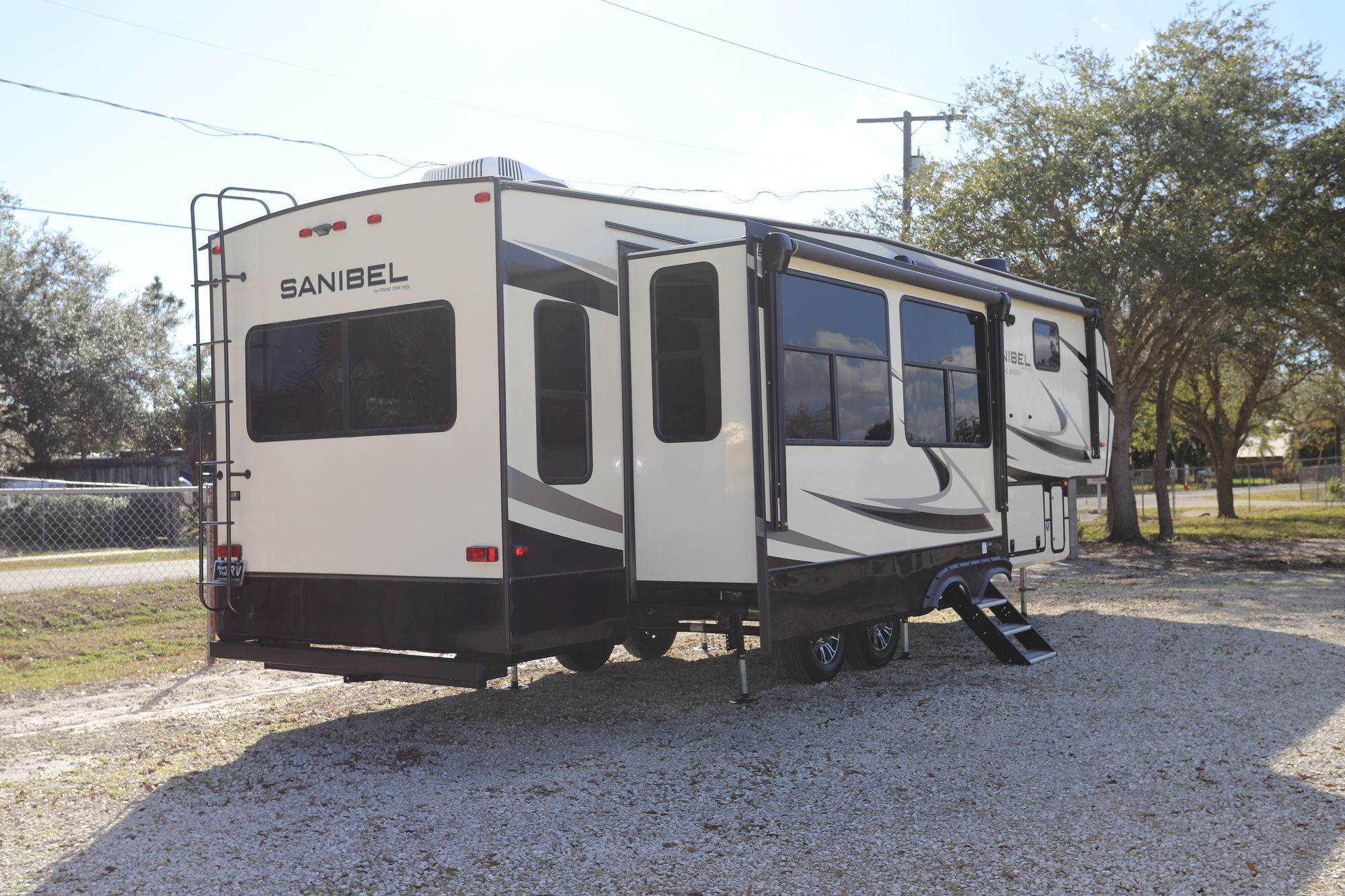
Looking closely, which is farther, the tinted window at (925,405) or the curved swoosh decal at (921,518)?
the tinted window at (925,405)

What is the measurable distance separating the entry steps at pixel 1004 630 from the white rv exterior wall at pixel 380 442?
4123 millimetres

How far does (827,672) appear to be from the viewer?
763cm

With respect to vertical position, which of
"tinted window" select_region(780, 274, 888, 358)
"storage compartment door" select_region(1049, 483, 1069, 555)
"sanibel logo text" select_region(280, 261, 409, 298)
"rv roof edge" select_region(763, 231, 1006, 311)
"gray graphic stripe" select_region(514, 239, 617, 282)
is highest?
"rv roof edge" select_region(763, 231, 1006, 311)

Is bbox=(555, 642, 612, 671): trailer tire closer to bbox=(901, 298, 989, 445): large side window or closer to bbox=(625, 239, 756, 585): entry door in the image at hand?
bbox=(625, 239, 756, 585): entry door

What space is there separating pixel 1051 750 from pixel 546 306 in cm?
357

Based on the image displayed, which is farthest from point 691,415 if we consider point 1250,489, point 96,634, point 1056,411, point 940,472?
point 1250,489

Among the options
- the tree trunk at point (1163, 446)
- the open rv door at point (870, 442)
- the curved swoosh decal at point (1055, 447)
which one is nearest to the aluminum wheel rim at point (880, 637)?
the open rv door at point (870, 442)

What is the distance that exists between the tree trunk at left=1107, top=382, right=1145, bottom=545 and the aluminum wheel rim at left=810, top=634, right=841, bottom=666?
12664 millimetres

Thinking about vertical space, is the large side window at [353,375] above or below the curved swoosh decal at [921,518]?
above

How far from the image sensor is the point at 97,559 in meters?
15.1

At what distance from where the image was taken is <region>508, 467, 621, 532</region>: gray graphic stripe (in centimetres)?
588

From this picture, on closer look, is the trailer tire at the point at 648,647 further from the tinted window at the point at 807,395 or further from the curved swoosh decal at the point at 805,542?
the tinted window at the point at 807,395

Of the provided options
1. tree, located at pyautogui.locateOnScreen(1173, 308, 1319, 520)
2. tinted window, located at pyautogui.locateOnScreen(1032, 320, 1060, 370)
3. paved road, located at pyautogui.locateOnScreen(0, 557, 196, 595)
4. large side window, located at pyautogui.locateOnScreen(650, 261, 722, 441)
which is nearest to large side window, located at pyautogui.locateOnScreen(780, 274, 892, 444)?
large side window, located at pyautogui.locateOnScreen(650, 261, 722, 441)

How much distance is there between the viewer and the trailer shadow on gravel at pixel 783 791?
14.2 ft
